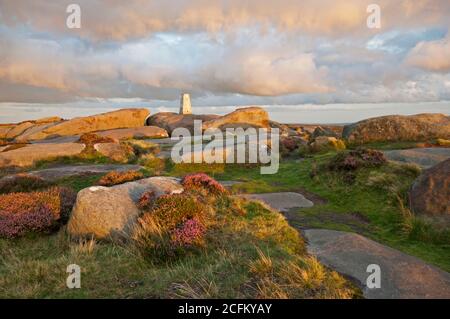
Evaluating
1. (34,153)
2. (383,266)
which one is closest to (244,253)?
(383,266)

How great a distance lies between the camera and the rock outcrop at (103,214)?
961cm

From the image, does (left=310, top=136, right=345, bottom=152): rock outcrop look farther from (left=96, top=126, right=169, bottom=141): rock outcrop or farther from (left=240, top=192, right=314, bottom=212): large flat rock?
(left=96, top=126, right=169, bottom=141): rock outcrop

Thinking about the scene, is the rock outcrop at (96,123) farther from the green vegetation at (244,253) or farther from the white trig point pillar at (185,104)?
the green vegetation at (244,253)

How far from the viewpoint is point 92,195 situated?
10.3m

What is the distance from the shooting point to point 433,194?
34.6 ft

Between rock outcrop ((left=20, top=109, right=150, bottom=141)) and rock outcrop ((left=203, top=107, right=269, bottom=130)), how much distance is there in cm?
1139

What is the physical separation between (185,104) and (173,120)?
6.89 m

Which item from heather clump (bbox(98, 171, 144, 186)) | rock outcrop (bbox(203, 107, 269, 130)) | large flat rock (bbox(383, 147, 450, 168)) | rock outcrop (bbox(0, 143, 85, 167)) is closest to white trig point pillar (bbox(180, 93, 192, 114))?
rock outcrop (bbox(203, 107, 269, 130))

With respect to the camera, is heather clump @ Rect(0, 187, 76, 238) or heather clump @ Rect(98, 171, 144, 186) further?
heather clump @ Rect(98, 171, 144, 186)

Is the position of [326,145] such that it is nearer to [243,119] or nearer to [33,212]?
[33,212]

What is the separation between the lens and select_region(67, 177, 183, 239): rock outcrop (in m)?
9.61
